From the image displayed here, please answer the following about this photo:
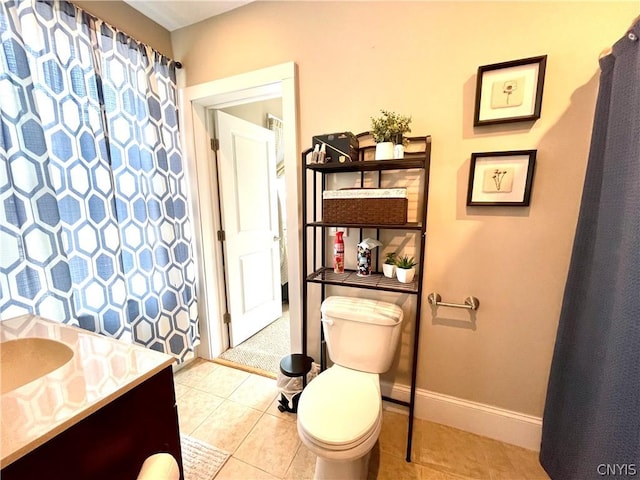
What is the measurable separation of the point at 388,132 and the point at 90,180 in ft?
5.09

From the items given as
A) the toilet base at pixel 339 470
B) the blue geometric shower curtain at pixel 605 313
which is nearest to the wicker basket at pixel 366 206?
the blue geometric shower curtain at pixel 605 313

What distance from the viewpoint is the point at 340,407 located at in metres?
1.19

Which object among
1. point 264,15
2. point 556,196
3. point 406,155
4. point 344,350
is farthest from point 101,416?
point 264,15

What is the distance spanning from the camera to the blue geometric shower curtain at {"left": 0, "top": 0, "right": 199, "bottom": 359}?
1176mm

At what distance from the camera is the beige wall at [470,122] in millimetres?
1172

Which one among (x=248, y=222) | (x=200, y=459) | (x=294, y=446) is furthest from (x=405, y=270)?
(x=248, y=222)

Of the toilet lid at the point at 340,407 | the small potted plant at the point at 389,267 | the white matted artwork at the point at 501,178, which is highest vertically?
the white matted artwork at the point at 501,178

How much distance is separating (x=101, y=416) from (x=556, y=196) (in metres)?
1.84

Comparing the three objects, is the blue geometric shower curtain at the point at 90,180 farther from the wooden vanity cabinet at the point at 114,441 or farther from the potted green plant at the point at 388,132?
the potted green plant at the point at 388,132

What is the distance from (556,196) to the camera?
124 cm

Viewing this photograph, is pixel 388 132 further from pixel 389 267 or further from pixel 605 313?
pixel 605 313

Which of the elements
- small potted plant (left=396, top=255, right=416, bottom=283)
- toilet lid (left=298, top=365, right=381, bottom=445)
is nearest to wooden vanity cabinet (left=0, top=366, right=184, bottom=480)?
toilet lid (left=298, top=365, right=381, bottom=445)

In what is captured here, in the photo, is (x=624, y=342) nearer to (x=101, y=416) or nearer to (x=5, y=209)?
(x=101, y=416)

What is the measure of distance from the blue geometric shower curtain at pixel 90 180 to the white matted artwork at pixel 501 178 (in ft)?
6.05
